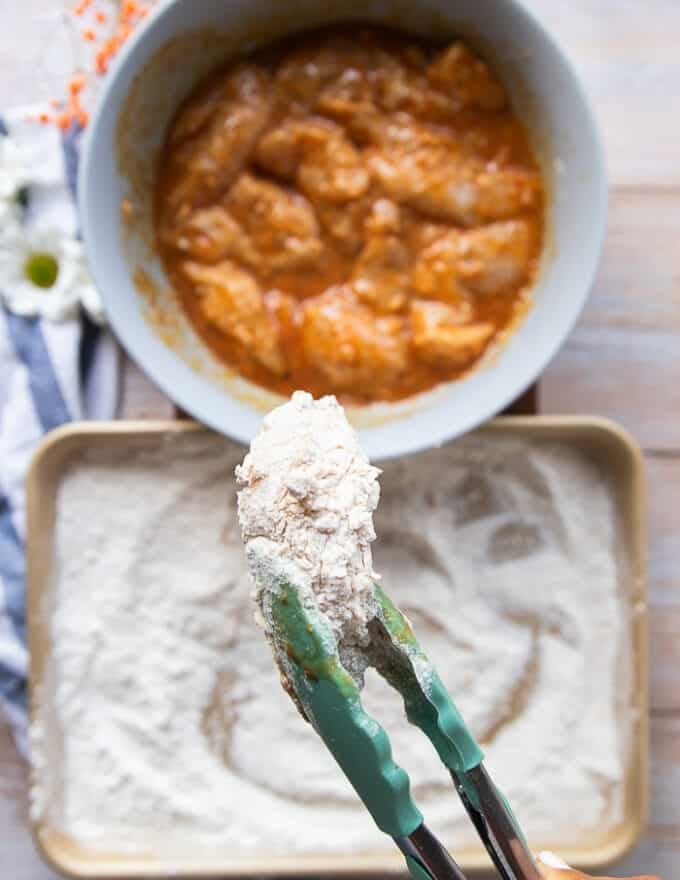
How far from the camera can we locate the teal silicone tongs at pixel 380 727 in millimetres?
692

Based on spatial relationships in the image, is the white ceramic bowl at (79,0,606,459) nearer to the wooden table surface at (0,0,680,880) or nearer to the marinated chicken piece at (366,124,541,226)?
the marinated chicken piece at (366,124,541,226)

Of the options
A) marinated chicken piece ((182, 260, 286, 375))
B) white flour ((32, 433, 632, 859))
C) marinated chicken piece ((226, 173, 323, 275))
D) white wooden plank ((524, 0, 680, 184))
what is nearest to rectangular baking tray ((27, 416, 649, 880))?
white flour ((32, 433, 632, 859))

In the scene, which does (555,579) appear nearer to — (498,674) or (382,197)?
(498,674)

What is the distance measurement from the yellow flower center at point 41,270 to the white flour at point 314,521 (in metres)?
0.77

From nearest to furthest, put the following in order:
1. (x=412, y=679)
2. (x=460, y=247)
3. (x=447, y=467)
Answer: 1. (x=412, y=679)
2. (x=460, y=247)
3. (x=447, y=467)

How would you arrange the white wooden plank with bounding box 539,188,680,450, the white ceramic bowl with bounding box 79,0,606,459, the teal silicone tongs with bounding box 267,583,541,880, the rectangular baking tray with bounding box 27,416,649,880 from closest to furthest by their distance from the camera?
1. the teal silicone tongs with bounding box 267,583,541,880
2. the white ceramic bowl with bounding box 79,0,606,459
3. the rectangular baking tray with bounding box 27,416,649,880
4. the white wooden plank with bounding box 539,188,680,450

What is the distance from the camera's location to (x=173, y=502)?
142 cm

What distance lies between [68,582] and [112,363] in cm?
30

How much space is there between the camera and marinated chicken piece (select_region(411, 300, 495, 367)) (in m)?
1.30

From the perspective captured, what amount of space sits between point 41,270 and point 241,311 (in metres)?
0.32

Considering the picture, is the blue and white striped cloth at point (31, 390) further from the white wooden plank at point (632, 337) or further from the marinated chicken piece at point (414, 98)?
the white wooden plank at point (632, 337)

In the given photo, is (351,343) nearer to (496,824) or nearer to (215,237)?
(215,237)

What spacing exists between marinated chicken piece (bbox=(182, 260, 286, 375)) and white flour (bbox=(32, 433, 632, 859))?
17 cm

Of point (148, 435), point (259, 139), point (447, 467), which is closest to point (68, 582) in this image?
point (148, 435)
